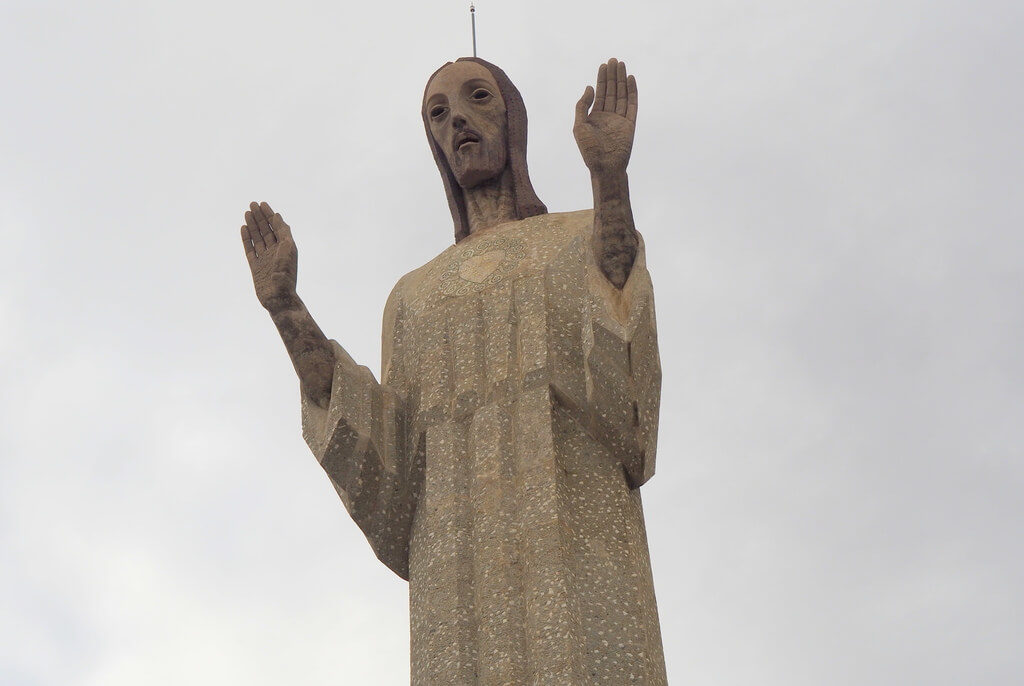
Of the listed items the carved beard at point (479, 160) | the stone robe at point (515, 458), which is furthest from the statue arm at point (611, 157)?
the carved beard at point (479, 160)

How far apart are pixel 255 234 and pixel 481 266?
1476 mm

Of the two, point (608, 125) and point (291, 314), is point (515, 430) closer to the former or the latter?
point (291, 314)

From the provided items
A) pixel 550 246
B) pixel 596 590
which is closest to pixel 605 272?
pixel 550 246

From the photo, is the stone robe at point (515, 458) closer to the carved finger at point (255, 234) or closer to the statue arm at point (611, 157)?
the statue arm at point (611, 157)

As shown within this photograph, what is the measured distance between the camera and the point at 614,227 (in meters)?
11.3

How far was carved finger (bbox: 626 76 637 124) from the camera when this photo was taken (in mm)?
11281

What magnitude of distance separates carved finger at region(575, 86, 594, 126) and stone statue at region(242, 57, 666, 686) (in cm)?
1

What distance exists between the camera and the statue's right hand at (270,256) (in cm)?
1141

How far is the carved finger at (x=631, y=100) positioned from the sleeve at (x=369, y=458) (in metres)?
2.30

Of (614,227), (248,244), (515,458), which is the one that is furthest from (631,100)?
(248,244)

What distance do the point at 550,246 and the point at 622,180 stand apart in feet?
2.81

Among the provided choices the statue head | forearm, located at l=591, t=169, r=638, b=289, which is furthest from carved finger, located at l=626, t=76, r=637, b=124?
the statue head

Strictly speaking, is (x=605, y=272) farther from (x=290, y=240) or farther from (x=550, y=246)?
(x=290, y=240)

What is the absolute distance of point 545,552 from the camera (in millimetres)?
10266
